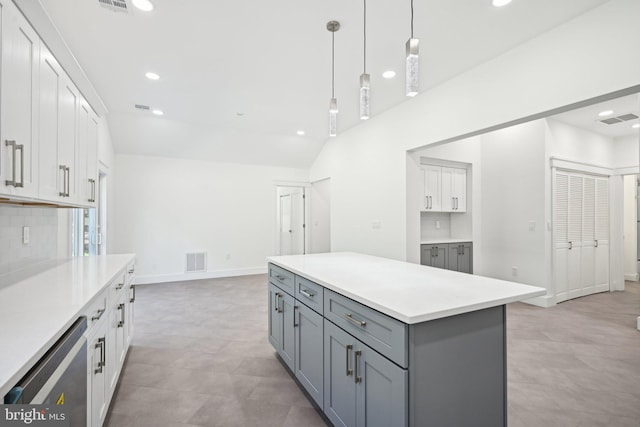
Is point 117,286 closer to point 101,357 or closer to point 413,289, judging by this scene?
point 101,357

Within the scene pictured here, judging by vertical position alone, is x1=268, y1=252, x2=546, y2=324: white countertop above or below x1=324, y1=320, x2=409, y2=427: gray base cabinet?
above

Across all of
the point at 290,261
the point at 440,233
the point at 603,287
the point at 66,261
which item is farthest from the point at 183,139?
the point at 603,287

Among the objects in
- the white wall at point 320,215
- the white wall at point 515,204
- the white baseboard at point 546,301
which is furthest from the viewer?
the white wall at point 320,215

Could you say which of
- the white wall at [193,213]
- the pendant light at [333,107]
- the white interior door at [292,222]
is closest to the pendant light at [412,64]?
the pendant light at [333,107]

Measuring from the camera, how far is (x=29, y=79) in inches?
63.3

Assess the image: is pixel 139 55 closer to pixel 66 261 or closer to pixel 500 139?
pixel 66 261

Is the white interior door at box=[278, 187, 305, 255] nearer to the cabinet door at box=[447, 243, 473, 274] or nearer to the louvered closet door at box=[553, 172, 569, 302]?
the cabinet door at box=[447, 243, 473, 274]

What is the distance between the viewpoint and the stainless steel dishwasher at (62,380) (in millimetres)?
848

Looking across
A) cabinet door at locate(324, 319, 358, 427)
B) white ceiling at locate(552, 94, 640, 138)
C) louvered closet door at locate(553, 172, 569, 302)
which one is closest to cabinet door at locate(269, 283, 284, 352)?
cabinet door at locate(324, 319, 358, 427)

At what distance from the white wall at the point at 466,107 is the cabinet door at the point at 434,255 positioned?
62 centimetres

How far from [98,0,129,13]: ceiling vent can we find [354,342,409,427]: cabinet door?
266 centimetres

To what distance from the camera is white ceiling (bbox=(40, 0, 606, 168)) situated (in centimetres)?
231

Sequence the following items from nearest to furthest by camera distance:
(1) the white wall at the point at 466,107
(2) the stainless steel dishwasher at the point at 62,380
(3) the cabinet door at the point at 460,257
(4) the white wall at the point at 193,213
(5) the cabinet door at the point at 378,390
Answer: (2) the stainless steel dishwasher at the point at 62,380 < (5) the cabinet door at the point at 378,390 < (1) the white wall at the point at 466,107 < (3) the cabinet door at the point at 460,257 < (4) the white wall at the point at 193,213

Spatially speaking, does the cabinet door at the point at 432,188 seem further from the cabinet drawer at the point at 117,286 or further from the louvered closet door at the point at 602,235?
the cabinet drawer at the point at 117,286
